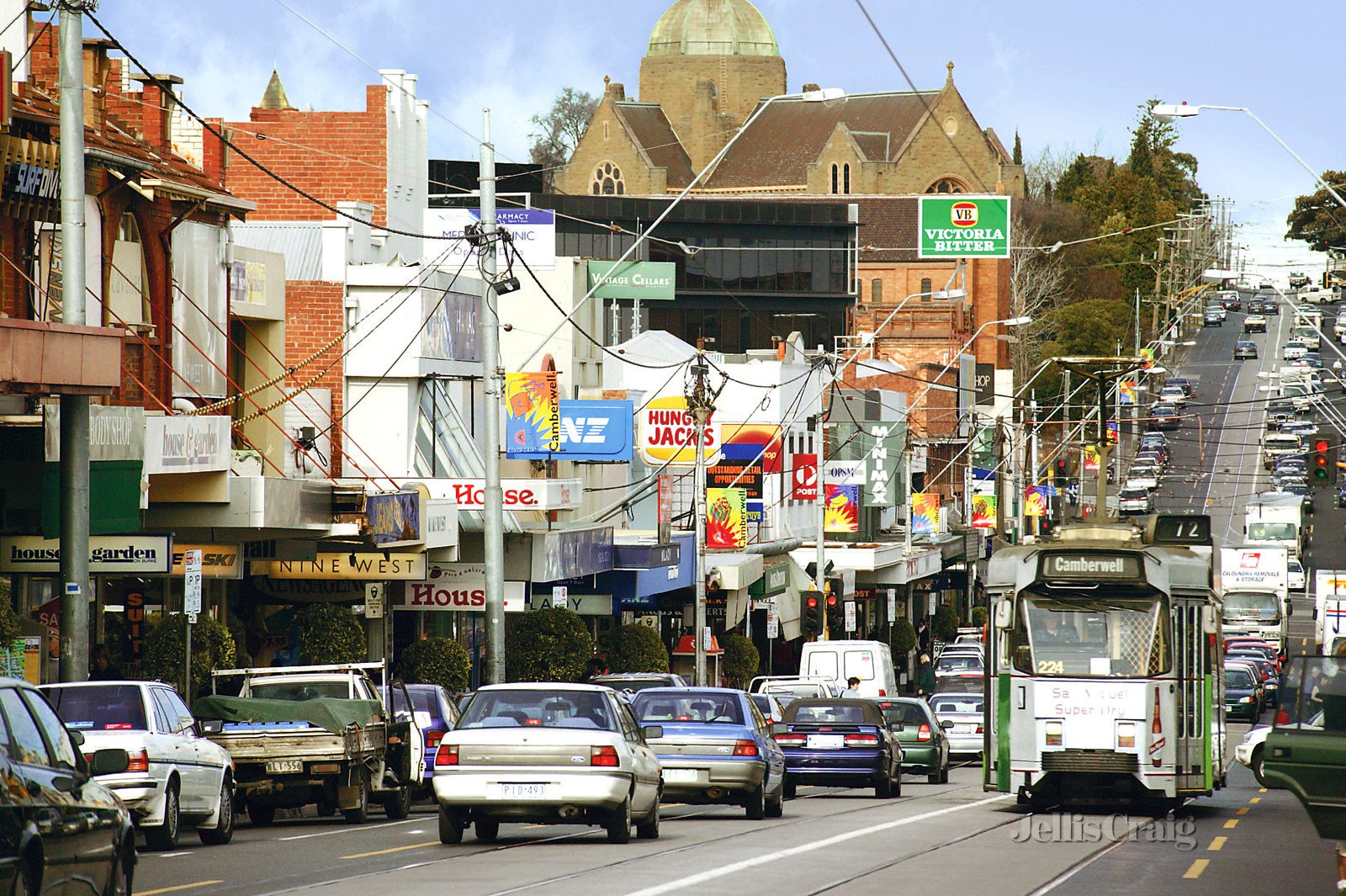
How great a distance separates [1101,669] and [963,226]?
149 ft

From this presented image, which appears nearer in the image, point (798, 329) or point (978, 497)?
point (978, 497)

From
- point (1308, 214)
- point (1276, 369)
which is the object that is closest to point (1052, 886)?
point (1276, 369)

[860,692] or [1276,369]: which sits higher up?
[1276,369]

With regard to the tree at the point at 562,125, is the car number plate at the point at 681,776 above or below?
below

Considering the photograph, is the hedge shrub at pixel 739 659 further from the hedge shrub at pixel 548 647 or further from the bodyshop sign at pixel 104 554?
the bodyshop sign at pixel 104 554

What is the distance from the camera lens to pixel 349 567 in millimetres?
31859

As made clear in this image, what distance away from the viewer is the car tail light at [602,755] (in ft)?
Result: 55.9

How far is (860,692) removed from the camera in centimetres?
4122

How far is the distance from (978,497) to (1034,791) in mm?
57312

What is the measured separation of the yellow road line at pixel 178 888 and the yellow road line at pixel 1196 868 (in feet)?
23.9

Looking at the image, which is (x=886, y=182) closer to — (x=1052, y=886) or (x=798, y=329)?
(x=798, y=329)

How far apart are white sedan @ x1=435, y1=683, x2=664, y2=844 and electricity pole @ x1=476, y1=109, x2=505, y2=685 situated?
10661 millimetres

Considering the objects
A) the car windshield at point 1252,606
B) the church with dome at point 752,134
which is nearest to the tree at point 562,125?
the church with dome at point 752,134

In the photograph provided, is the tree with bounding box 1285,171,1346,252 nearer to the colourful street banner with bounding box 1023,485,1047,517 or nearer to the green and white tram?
the colourful street banner with bounding box 1023,485,1047,517
